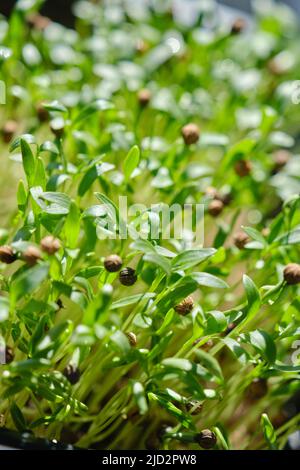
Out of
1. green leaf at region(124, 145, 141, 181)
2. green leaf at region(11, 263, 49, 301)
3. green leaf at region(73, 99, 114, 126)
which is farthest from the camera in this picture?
green leaf at region(73, 99, 114, 126)

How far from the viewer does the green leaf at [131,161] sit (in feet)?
2.47

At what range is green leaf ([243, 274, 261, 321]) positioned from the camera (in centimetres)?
68

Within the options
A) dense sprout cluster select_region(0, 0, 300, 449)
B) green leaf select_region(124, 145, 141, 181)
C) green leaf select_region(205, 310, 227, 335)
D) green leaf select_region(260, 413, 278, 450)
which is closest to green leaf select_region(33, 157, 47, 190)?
dense sprout cluster select_region(0, 0, 300, 449)

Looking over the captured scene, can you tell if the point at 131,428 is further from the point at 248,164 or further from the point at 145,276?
the point at 248,164

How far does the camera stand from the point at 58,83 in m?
1.22

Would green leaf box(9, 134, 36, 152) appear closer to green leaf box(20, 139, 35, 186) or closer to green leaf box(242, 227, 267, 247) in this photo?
green leaf box(20, 139, 35, 186)

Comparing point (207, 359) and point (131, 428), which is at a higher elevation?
point (207, 359)

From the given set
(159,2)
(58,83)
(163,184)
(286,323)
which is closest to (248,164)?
(163,184)

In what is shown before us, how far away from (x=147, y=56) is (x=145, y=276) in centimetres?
71

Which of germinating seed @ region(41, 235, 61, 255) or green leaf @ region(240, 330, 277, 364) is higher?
germinating seed @ region(41, 235, 61, 255)

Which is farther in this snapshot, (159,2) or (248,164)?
(159,2)

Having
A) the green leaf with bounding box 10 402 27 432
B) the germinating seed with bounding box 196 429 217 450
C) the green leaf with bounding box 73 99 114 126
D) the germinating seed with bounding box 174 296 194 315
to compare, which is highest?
the green leaf with bounding box 73 99 114 126

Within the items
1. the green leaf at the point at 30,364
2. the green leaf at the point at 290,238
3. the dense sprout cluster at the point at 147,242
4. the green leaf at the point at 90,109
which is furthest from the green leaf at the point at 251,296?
the green leaf at the point at 90,109

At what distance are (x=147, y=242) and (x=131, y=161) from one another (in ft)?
0.54
